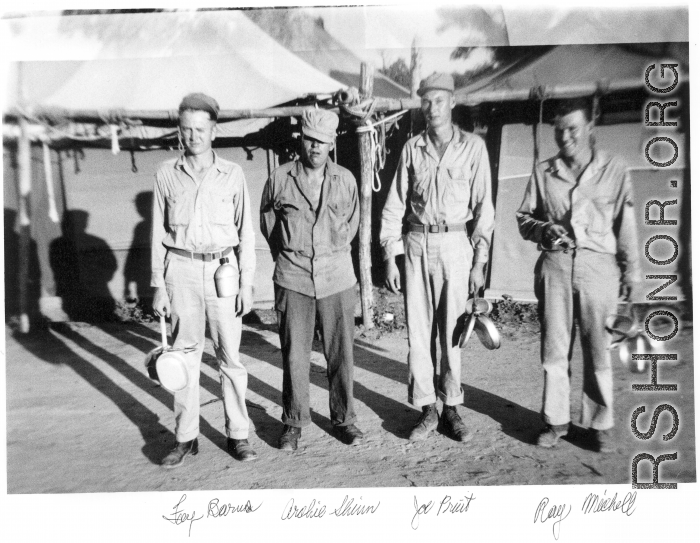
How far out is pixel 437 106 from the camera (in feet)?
10.4

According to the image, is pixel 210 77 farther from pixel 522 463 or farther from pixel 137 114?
pixel 522 463

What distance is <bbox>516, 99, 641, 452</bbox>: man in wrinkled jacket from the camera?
3.04m

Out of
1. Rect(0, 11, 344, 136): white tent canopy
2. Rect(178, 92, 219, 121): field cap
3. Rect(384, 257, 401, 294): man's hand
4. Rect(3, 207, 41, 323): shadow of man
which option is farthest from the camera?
Rect(3, 207, 41, 323): shadow of man

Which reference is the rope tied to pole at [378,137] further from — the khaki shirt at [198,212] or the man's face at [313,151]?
the khaki shirt at [198,212]

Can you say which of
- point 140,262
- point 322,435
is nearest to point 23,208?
point 140,262

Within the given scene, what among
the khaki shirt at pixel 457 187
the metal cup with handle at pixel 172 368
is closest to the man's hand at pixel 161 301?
the metal cup with handle at pixel 172 368

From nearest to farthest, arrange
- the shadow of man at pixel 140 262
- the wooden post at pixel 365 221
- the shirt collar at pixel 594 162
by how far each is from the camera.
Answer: the shirt collar at pixel 594 162 < the wooden post at pixel 365 221 < the shadow of man at pixel 140 262

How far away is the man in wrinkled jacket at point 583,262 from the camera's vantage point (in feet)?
9.97

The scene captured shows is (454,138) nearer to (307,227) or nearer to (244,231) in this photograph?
(307,227)

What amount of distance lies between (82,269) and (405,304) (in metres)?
4.31

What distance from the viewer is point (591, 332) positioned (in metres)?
3.05

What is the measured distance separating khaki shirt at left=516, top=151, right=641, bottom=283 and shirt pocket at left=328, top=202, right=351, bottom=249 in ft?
3.58

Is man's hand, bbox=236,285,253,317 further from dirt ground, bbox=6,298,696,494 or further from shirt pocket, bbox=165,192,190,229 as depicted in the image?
dirt ground, bbox=6,298,696,494
